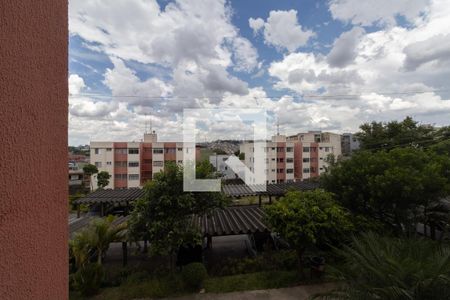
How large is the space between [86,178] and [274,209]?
28.9 m

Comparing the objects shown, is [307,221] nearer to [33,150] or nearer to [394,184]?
[394,184]

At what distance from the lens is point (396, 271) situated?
345 cm

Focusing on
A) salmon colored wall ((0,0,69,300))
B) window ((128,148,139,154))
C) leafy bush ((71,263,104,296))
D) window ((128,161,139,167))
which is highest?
window ((128,148,139,154))

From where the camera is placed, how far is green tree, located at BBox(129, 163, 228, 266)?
6242mm

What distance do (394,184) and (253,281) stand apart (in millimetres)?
4967

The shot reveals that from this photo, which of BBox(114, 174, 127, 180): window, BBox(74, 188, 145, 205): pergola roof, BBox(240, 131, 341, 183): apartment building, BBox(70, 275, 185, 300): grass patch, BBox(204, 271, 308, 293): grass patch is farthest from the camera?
BBox(240, 131, 341, 183): apartment building

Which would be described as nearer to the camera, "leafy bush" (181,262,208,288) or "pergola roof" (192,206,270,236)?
"leafy bush" (181,262,208,288)

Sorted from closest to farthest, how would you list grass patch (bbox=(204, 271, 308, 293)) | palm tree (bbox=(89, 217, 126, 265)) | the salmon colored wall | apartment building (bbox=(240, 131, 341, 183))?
the salmon colored wall
grass patch (bbox=(204, 271, 308, 293))
palm tree (bbox=(89, 217, 126, 265))
apartment building (bbox=(240, 131, 341, 183))

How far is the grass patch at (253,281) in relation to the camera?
6.56m

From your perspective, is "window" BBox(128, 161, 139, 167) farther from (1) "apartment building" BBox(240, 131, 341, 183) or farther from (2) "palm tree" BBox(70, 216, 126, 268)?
(2) "palm tree" BBox(70, 216, 126, 268)

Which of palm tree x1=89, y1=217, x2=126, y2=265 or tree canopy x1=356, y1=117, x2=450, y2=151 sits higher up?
tree canopy x1=356, y1=117, x2=450, y2=151

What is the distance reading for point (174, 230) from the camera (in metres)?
6.19

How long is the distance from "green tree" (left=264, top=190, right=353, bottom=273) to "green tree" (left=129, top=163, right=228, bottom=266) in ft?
7.64

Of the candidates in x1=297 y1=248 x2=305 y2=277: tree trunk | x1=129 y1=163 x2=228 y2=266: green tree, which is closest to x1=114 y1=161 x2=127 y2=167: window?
x1=129 y1=163 x2=228 y2=266: green tree
